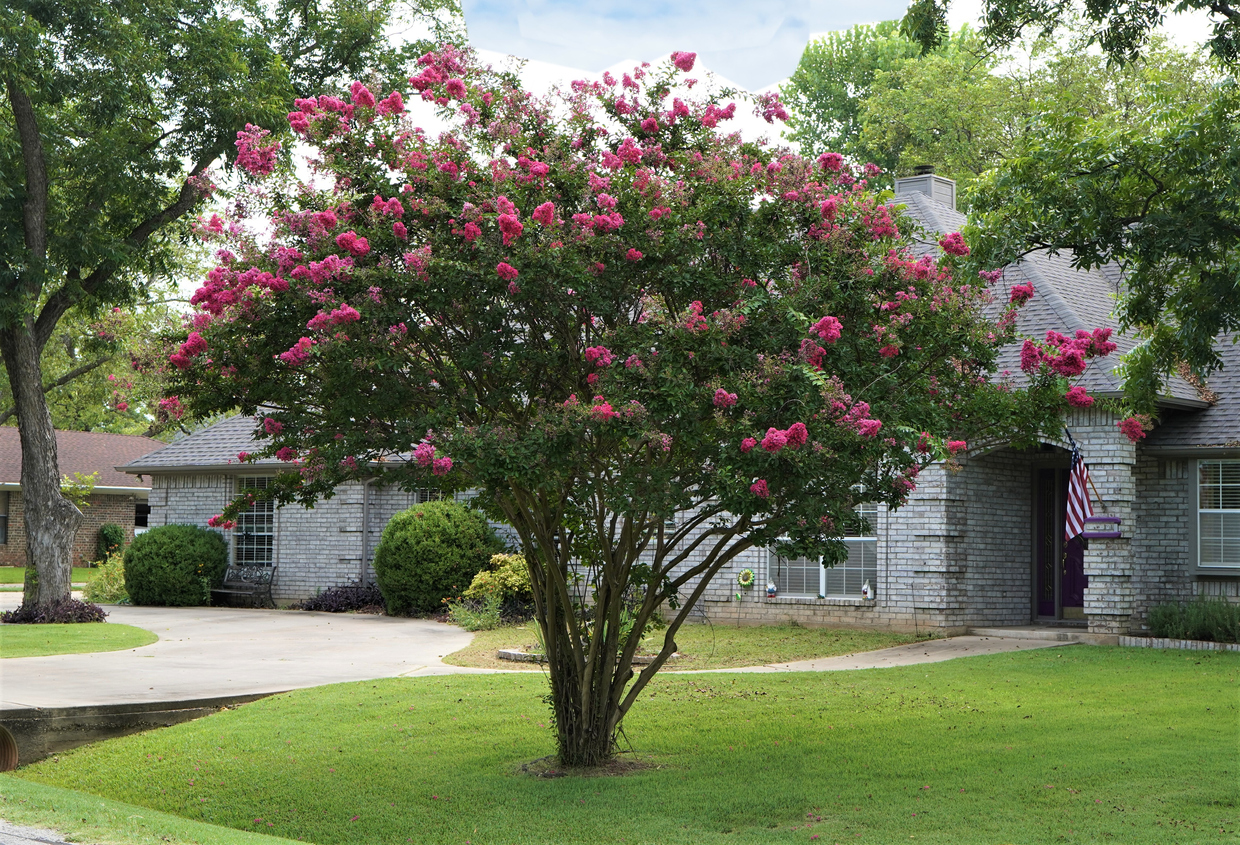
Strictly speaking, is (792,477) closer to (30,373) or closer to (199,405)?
(199,405)

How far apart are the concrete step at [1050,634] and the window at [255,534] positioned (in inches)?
588

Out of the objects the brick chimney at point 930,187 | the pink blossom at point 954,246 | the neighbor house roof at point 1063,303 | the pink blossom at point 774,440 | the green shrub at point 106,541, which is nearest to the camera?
the pink blossom at point 774,440

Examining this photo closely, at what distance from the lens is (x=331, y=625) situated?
20.2 meters

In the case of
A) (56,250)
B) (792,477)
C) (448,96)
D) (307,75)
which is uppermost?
(307,75)

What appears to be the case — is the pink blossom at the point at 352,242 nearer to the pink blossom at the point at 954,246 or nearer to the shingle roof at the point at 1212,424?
the pink blossom at the point at 954,246

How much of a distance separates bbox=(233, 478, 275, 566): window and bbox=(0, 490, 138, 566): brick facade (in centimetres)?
1446

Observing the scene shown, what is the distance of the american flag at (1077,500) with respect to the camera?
15312mm

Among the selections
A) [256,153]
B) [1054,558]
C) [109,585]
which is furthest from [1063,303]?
[109,585]

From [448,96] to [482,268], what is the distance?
155cm

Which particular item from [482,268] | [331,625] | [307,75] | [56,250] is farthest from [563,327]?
[307,75]

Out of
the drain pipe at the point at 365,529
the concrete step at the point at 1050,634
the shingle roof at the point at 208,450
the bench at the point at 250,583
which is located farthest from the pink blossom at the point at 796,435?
the shingle roof at the point at 208,450

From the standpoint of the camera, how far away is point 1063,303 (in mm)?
17516

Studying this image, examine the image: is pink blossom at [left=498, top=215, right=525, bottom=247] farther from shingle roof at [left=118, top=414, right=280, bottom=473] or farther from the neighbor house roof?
shingle roof at [left=118, top=414, right=280, bottom=473]

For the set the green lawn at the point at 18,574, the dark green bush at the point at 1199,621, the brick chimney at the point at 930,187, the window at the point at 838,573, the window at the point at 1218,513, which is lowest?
the green lawn at the point at 18,574
